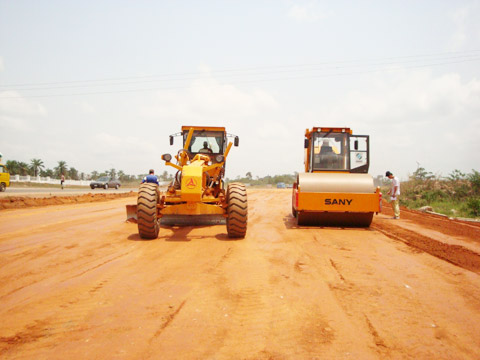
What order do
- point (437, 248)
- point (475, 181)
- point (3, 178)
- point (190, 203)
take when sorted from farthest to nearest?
point (3, 178)
point (475, 181)
point (190, 203)
point (437, 248)

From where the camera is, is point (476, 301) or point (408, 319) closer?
point (408, 319)

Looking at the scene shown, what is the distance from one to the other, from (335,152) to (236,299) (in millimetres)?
8262

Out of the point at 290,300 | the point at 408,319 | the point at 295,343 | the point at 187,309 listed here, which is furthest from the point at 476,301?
the point at 187,309

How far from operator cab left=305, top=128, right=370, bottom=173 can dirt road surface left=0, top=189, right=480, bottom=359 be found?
4.16 metres

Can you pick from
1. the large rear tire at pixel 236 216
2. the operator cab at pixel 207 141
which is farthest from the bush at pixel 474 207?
the large rear tire at pixel 236 216

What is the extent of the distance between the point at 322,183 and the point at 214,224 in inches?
123

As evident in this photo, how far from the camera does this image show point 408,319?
3.49 meters

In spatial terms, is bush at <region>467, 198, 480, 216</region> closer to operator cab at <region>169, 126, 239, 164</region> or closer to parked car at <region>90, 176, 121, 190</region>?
operator cab at <region>169, 126, 239, 164</region>

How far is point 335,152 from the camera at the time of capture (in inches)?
444

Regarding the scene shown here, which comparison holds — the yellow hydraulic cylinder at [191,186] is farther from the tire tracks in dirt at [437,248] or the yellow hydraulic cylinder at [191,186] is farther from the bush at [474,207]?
the bush at [474,207]

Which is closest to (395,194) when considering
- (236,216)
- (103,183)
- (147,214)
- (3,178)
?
(236,216)

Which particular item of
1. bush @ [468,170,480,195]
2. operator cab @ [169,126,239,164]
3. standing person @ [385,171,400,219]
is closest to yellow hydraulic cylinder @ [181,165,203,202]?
operator cab @ [169,126,239,164]

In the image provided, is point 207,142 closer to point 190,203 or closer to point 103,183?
point 190,203

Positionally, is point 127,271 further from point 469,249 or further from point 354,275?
point 469,249
